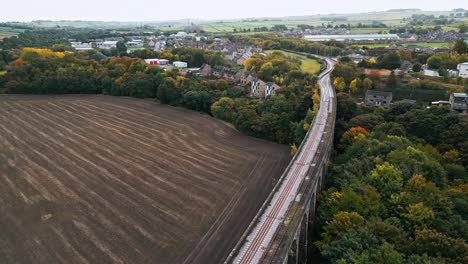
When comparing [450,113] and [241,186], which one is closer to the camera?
[241,186]

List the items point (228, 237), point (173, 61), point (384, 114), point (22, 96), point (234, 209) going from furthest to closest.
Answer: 1. point (173, 61)
2. point (22, 96)
3. point (384, 114)
4. point (234, 209)
5. point (228, 237)

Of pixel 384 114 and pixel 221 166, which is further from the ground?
pixel 384 114

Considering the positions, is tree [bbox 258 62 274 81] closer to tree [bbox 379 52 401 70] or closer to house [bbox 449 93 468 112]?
tree [bbox 379 52 401 70]

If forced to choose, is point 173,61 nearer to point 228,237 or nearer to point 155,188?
point 155,188

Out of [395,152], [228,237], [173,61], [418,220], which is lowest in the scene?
[228,237]

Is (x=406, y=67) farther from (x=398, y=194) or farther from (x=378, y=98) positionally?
(x=398, y=194)

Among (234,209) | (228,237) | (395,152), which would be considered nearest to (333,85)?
(395,152)

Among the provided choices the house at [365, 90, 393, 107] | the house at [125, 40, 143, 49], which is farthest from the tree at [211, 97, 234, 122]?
the house at [125, 40, 143, 49]

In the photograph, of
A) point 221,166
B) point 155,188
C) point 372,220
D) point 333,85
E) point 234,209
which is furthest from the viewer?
point 333,85

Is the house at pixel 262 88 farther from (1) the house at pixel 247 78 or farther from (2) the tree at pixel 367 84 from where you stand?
(2) the tree at pixel 367 84
